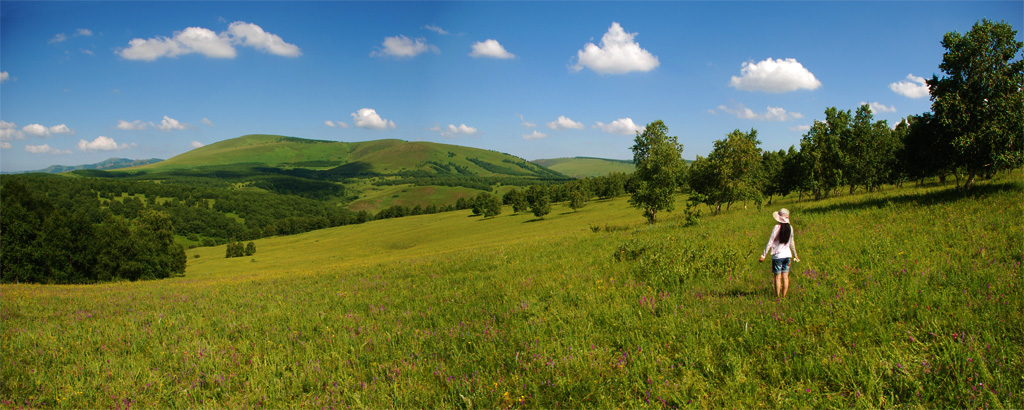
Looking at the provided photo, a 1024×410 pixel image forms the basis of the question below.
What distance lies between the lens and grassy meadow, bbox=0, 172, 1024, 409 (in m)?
4.23

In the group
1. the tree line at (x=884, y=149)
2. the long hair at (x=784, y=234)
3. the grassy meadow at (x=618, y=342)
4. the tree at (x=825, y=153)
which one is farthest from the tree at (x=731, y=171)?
the long hair at (x=784, y=234)

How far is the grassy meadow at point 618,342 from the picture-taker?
423 centimetres

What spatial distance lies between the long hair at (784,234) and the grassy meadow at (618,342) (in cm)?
89

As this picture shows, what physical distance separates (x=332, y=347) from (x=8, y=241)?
45.6 m

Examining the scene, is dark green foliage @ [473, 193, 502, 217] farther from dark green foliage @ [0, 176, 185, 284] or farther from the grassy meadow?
the grassy meadow

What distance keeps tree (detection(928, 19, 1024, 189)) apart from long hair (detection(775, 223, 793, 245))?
44.8ft

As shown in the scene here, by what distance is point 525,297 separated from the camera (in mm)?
8648

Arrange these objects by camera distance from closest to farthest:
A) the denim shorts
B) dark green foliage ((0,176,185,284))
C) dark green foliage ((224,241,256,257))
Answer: the denim shorts < dark green foliage ((0,176,185,284)) < dark green foliage ((224,241,256,257))

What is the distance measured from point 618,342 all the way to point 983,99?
1895cm

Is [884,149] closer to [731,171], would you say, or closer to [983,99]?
[731,171]

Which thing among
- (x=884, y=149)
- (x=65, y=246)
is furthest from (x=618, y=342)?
(x=884, y=149)

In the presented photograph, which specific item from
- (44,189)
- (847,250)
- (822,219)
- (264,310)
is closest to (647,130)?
(822,219)

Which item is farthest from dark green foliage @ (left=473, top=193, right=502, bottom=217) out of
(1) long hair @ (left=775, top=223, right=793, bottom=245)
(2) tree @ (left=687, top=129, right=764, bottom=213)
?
(1) long hair @ (left=775, top=223, right=793, bottom=245)

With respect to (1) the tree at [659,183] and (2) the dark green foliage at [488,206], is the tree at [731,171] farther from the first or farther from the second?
(2) the dark green foliage at [488,206]
